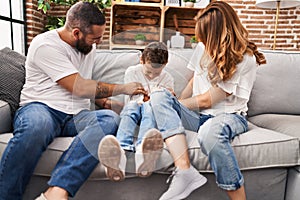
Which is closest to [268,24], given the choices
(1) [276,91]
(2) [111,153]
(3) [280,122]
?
(1) [276,91]

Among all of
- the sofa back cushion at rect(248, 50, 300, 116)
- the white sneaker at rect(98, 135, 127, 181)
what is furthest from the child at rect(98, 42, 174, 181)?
the sofa back cushion at rect(248, 50, 300, 116)

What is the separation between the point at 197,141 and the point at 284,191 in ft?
1.84

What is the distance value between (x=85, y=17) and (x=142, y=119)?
0.48 m

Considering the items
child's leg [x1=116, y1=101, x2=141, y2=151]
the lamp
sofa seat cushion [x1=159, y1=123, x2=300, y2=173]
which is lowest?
sofa seat cushion [x1=159, y1=123, x2=300, y2=173]

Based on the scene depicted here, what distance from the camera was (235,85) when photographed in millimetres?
1394

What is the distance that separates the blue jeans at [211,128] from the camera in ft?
3.38

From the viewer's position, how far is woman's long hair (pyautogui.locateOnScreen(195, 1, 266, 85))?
128 cm

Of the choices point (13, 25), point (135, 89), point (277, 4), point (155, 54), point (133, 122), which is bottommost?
point (133, 122)

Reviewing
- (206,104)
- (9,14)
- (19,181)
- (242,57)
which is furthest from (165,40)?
(9,14)

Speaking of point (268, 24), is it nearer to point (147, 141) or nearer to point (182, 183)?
point (182, 183)

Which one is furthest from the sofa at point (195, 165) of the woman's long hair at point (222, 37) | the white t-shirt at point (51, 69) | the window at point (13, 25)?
the window at point (13, 25)

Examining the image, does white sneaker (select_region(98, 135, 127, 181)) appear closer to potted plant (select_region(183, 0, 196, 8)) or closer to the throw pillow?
the throw pillow

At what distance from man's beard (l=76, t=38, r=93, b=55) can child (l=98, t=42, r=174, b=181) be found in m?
0.26

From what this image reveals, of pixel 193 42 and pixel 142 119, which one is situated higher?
pixel 193 42
